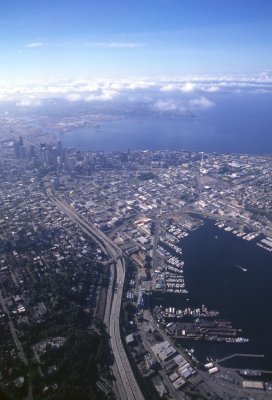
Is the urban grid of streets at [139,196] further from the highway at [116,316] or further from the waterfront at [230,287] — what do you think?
the waterfront at [230,287]

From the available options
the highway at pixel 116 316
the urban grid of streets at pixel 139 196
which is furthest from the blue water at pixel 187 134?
the highway at pixel 116 316

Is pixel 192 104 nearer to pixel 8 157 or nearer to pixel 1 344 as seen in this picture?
pixel 8 157

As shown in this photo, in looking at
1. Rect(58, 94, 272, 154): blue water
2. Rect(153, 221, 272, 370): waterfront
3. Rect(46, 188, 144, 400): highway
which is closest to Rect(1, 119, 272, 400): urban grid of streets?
Rect(46, 188, 144, 400): highway

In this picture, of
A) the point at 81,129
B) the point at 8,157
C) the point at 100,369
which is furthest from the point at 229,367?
the point at 81,129

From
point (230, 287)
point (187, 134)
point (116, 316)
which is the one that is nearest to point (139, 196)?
point (230, 287)

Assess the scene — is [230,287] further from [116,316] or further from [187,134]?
[187,134]

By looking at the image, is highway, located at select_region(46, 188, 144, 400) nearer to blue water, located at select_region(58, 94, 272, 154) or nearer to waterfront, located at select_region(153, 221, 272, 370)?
waterfront, located at select_region(153, 221, 272, 370)
